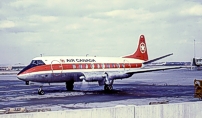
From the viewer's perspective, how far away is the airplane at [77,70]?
85.4 feet

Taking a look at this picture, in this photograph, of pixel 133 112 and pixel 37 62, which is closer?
pixel 133 112

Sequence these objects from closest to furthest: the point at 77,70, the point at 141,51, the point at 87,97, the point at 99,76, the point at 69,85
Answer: the point at 87,97 < the point at 99,76 < the point at 77,70 < the point at 69,85 < the point at 141,51

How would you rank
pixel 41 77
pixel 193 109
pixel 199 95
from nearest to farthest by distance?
pixel 193 109 → pixel 199 95 → pixel 41 77

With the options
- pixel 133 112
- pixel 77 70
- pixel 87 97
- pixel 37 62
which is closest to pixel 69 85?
pixel 77 70

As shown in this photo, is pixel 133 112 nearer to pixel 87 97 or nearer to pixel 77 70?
pixel 87 97

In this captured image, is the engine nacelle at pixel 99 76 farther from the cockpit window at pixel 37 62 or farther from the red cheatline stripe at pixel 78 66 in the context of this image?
the cockpit window at pixel 37 62

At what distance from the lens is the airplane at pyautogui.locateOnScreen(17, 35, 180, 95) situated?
26031mm

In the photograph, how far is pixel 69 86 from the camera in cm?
3092

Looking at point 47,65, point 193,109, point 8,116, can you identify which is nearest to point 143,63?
point 47,65

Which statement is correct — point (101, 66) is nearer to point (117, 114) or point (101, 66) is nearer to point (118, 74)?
point (118, 74)

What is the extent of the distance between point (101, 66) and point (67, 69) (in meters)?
4.45

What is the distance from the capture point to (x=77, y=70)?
29328mm

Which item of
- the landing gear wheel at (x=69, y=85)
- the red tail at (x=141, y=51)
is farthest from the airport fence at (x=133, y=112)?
the red tail at (x=141, y=51)

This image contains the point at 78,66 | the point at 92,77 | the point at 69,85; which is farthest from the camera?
the point at 69,85
